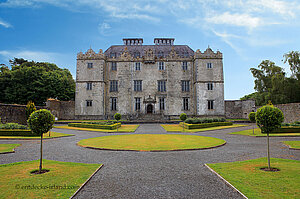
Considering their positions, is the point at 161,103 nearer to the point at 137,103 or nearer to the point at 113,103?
the point at 137,103

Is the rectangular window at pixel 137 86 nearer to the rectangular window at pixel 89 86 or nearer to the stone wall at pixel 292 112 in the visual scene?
the rectangular window at pixel 89 86

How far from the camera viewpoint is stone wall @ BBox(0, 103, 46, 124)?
2385 centimetres

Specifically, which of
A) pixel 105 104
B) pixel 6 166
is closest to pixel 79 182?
pixel 6 166

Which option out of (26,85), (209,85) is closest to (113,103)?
(26,85)

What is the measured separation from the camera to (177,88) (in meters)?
44.1

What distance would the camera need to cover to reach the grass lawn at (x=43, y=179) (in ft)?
18.0

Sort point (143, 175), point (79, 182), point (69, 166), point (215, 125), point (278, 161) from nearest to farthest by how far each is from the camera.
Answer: point (79, 182), point (143, 175), point (69, 166), point (278, 161), point (215, 125)

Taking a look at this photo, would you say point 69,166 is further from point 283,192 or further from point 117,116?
point 117,116

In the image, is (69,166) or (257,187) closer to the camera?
(257,187)

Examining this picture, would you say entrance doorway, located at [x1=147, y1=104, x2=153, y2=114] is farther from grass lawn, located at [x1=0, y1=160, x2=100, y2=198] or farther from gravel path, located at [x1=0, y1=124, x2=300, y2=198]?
grass lawn, located at [x1=0, y1=160, x2=100, y2=198]

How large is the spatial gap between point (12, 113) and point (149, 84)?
2671 cm

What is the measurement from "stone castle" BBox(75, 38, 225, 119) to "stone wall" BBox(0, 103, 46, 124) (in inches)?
648

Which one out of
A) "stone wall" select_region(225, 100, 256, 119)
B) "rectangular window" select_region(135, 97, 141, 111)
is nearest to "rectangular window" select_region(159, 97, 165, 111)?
"rectangular window" select_region(135, 97, 141, 111)

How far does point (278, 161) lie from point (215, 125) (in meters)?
20.1
